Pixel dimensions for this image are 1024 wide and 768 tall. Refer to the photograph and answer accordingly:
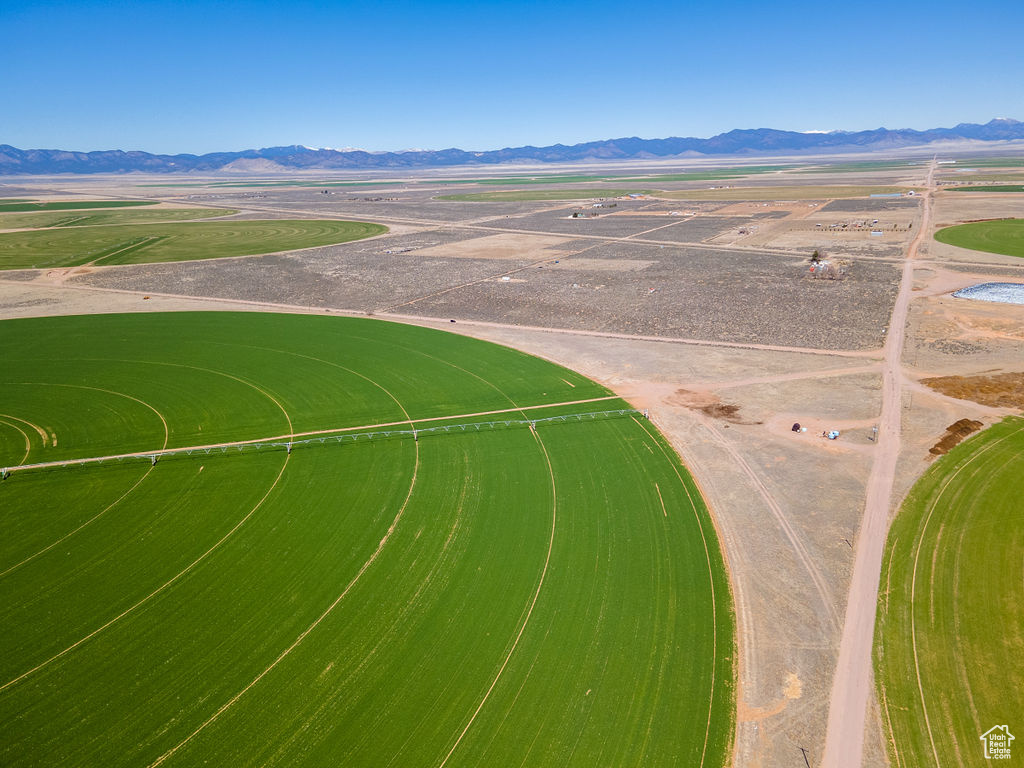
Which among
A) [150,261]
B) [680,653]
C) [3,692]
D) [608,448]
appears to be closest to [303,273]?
[150,261]

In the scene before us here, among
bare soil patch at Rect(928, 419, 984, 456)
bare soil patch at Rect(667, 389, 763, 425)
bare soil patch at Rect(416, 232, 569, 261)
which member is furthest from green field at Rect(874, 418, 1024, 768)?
bare soil patch at Rect(416, 232, 569, 261)

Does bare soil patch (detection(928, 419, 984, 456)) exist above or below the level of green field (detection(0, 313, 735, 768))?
above

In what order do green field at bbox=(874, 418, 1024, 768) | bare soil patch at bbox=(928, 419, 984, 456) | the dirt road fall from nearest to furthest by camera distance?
the dirt road, green field at bbox=(874, 418, 1024, 768), bare soil patch at bbox=(928, 419, 984, 456)

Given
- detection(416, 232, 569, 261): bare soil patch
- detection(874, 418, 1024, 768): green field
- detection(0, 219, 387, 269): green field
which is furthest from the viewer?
detection(0, 219, 387, 269): green field

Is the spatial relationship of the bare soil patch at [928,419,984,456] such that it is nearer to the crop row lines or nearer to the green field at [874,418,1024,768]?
the green field at [874,418,1024,768]

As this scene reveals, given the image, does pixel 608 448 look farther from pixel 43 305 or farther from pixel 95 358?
pixel 43 305

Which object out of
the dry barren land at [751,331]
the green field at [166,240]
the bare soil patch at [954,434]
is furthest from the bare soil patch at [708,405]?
the green field at [166,240]

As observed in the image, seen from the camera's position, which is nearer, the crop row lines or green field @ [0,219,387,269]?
the crop row lines
